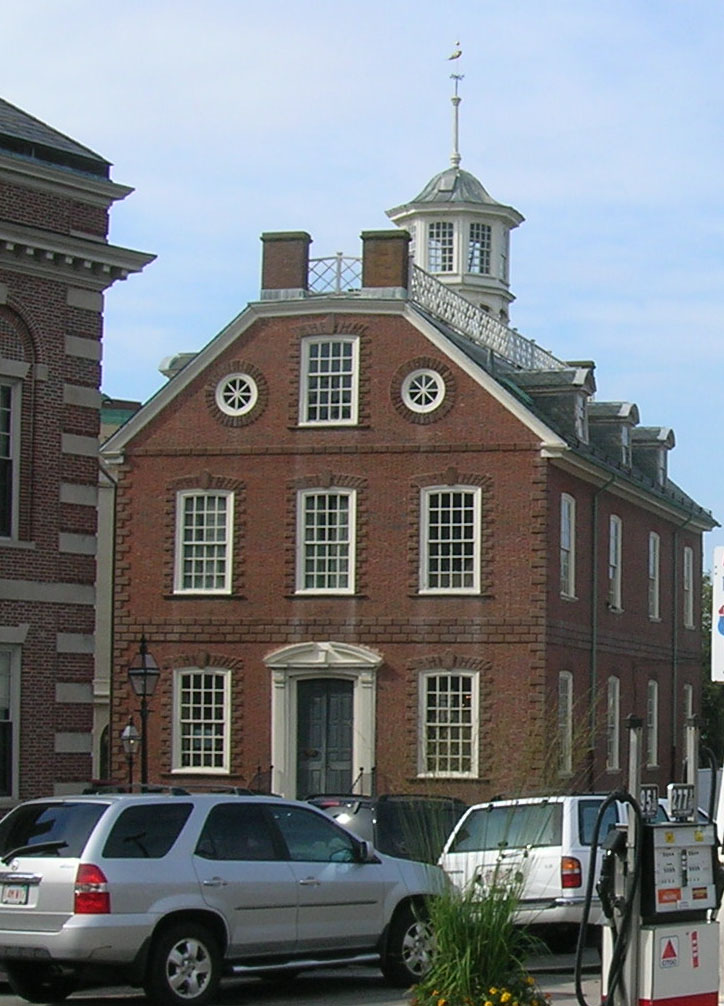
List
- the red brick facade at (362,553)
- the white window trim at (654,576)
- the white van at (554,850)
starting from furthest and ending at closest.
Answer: the white window trim at (654,576) → the red brick facade at (362,553) → the white van at (554,850)

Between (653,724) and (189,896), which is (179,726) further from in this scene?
(189,896)

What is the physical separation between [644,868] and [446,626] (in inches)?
1133

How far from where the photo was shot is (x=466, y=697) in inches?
1571

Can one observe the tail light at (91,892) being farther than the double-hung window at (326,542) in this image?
No

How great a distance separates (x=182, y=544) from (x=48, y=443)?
54.0 ft

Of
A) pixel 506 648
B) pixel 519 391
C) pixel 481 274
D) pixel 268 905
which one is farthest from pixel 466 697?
pixel 268 905

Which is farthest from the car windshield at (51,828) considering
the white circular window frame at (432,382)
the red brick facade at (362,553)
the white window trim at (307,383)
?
the white window trim at (307,383)

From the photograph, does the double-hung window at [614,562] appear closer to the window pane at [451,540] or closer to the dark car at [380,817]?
the window pane at [451,540]

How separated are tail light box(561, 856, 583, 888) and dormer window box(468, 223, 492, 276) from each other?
3912 centimetres

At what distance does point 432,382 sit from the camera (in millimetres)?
40719

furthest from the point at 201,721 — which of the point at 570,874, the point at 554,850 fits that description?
the point at 570,874

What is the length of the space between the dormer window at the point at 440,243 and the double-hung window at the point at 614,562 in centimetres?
1428

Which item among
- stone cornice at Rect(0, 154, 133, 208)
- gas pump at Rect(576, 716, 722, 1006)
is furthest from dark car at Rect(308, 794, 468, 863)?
stone cornice at Rect(0, 154, 133, 208)

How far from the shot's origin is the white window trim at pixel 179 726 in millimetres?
40750
